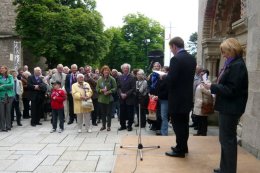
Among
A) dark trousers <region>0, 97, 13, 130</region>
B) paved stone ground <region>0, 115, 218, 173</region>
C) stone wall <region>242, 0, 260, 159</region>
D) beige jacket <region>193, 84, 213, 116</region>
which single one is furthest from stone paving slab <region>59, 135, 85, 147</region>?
stone wall <region>242, 0, 260, 159</region>

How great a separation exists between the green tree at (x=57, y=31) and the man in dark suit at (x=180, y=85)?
23.8 meters

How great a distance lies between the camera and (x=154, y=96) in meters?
9.11

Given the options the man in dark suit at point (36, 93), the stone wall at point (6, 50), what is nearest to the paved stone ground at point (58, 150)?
the man in dark suit at point (36, 93)

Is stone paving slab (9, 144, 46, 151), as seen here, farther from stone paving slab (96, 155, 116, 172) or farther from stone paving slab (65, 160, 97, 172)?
stone paving slab (96, 155, 116, 172)

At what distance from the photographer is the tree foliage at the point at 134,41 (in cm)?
4816

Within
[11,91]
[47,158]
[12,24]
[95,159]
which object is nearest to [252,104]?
[95,159]

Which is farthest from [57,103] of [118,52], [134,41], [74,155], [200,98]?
[134,41]

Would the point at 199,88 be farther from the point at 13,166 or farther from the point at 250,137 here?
the point at 13,166

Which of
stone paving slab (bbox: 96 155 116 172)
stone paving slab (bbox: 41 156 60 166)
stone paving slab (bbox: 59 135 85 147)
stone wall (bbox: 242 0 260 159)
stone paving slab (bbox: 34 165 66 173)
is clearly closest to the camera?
stone wall (bbox: 242 0 260 159)

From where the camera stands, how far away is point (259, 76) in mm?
5477

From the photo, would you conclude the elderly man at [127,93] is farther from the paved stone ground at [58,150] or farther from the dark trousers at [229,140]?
the dark trousers at [229,140]

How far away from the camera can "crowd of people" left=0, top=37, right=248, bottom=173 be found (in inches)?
167

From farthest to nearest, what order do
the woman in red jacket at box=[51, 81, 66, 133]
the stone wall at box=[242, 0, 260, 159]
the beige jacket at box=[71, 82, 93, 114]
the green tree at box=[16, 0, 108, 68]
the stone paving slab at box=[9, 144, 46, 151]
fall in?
the green tree at box=[16, 0, 108, 68] < the woman in red jacket at box=[51, 81, 66, 133] < the beige jacket at box=[71, 82, 93, 114] < the stone paving slab at box=[9, 144, 46, 151] < the stone wall at box=[242, 0, 260, 159]

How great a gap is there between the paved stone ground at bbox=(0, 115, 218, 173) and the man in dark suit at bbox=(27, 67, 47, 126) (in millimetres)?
469
